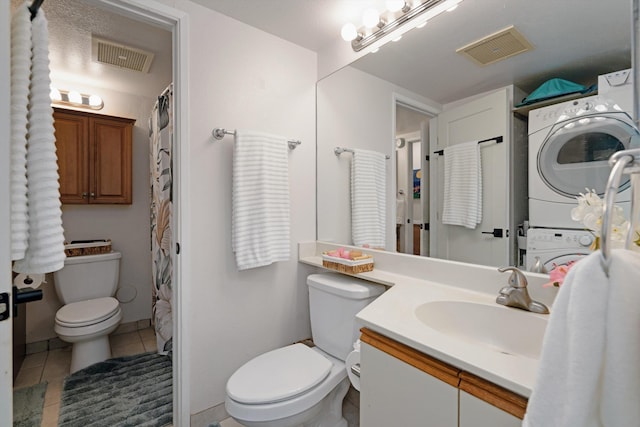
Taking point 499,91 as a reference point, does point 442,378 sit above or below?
below

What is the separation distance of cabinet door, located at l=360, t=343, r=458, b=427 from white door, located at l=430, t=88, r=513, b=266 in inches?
24.9

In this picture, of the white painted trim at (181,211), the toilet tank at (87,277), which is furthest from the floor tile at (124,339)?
the white painted trim at (181,211)

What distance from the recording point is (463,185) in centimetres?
128

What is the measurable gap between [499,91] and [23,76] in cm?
154

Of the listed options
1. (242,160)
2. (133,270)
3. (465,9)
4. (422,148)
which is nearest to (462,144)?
(422,148)

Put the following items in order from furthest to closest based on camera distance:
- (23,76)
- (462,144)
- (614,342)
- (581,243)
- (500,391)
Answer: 1. (462,144)
2. (581,243)
3. (23,76)
4. (500,391)
5. (614,342)

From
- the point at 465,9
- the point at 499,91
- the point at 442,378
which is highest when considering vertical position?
the point at 465,9

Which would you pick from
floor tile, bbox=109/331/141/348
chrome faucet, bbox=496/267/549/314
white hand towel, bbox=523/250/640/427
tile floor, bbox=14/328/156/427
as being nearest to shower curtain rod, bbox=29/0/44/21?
white hand towel, bbox=523/250/640/427

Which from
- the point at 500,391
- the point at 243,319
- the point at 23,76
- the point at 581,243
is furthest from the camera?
the point at 243,319

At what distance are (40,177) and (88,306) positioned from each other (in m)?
1.92

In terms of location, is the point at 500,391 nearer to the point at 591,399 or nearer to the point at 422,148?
the point at 591,399

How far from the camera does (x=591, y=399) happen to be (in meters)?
0.43

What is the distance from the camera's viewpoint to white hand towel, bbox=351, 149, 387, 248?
5.55 feet

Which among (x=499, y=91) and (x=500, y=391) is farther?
(x=499, y=91)
